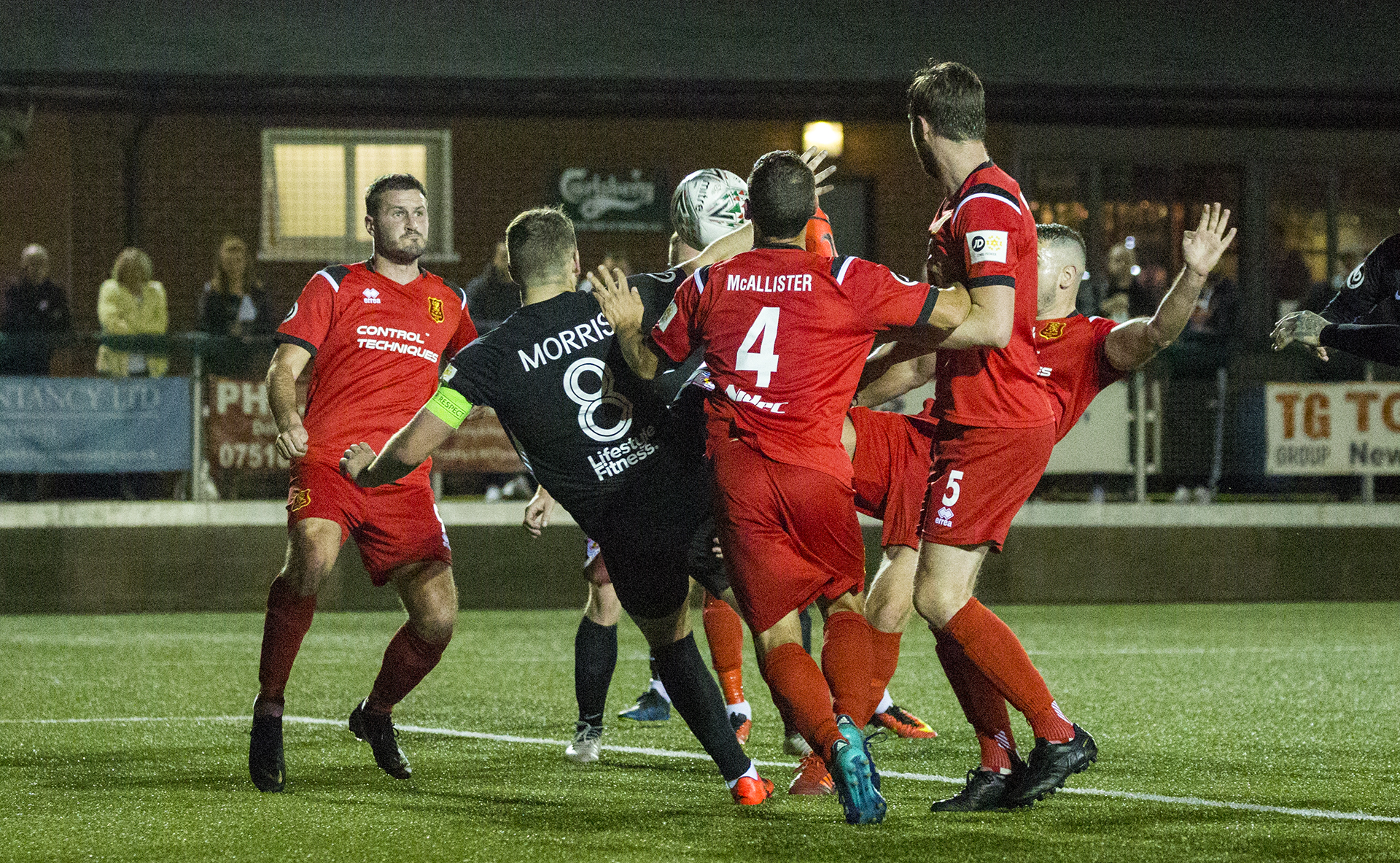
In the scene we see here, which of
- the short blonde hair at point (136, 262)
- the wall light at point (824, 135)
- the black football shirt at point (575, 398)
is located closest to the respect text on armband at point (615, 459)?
the black football shirt at point (575, 398)

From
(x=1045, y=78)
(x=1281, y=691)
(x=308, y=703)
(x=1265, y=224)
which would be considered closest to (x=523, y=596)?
(x=308, y=703)

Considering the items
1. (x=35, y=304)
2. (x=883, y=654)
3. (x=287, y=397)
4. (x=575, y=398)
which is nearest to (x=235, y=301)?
(x=35, y=304)

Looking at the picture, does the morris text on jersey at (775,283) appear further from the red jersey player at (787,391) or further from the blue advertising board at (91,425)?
the blue advertising board at (91,425)

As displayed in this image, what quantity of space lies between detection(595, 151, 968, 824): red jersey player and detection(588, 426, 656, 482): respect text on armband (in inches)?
14.4

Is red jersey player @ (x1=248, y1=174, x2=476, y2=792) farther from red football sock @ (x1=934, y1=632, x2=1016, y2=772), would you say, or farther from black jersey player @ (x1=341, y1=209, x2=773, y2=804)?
red football sock @ (x1=934, y1=632, x2=1016, y2=772)

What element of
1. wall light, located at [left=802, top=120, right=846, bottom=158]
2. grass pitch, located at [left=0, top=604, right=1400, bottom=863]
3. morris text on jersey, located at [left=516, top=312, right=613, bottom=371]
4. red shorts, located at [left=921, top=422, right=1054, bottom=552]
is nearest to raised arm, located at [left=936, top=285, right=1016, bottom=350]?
red shorts, located at [left=921, top=422, right=1054, bottom=552]

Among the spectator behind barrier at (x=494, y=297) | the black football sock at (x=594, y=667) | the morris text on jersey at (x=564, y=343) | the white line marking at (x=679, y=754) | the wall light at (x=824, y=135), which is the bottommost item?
the white line marking at (x=679, y=754)

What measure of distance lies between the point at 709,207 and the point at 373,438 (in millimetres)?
1441

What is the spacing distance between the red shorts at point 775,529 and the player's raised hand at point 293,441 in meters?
1.49

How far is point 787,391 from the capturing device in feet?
15.6

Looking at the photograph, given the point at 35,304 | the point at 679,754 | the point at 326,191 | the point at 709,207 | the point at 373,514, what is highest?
the point at 326,191

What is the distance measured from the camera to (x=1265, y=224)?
18.3 metres

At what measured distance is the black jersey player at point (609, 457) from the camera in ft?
16.6

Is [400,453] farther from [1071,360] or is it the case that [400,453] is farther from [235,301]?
[235,301]
